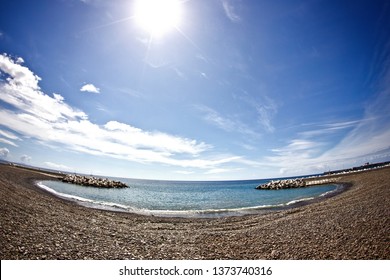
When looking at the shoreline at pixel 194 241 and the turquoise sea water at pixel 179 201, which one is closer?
the shoreline at pixel 194 241

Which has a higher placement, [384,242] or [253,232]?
[384,242]

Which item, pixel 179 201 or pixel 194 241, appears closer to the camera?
pixel 194 241

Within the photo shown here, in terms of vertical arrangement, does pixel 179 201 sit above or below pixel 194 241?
below

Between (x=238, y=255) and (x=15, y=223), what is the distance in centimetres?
1216

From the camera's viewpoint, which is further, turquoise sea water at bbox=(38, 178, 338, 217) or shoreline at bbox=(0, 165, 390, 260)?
turquoise sea water at bbox=(38, 178, 338, 217)

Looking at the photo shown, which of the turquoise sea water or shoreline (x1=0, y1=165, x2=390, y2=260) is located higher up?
shoreline (x1=0, y1=165, x2=390, y2=260)

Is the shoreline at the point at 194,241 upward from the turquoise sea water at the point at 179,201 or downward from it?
upward

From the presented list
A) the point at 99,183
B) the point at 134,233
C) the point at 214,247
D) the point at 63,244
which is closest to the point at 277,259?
the point at 214,247
